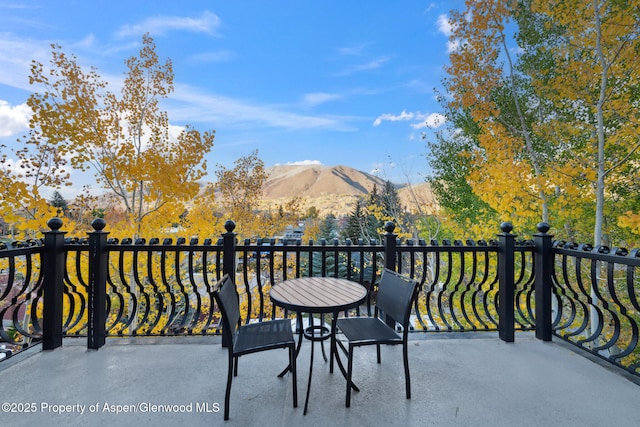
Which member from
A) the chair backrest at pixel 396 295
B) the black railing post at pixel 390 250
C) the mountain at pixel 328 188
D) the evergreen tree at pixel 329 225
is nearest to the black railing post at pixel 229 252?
the chair backrest at pixel 396 295

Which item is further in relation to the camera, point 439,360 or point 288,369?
point 439,360

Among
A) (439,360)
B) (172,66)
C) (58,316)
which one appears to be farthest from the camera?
(172,66)

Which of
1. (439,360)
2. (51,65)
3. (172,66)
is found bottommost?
(439,360)

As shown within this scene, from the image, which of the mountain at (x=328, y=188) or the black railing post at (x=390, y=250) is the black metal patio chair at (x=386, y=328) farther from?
the mountain at (x=328, y=188)

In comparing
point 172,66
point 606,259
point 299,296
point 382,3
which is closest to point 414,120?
point 382,3

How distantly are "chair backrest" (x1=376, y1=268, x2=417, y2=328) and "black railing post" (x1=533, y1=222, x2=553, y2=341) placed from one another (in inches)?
67.0

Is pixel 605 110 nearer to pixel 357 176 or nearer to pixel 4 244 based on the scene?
pixel 4 244

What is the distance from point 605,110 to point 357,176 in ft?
33.5

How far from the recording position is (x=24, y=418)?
1.57m

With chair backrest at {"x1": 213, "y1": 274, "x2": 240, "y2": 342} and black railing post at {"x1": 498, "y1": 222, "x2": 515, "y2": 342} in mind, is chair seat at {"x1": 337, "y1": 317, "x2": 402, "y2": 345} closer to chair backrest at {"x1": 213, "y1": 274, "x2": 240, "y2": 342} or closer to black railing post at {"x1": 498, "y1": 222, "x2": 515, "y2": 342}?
chair backrest at {"x1": 213, "y1": 274, "x2": 240, "y2": 342}

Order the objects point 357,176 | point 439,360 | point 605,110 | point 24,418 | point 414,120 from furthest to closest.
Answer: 1. point 357,176
2. point 414,120
3. point 605,110
4. point 439,360
5. point 24,418

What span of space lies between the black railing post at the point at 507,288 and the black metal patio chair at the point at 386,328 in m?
1.36

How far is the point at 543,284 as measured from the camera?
8.60 feet

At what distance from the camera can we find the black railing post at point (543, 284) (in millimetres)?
2607
